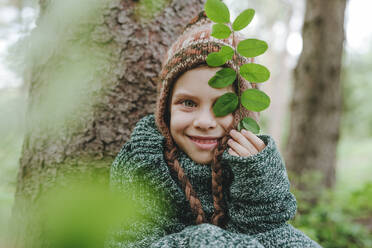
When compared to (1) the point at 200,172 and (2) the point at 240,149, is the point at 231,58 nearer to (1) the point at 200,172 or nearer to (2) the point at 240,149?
(2) the point at 240,149

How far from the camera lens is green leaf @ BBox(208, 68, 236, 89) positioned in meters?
1.28

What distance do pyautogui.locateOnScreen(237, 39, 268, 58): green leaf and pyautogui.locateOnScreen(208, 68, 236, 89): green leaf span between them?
4.3 inches

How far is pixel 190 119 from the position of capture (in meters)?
1.38

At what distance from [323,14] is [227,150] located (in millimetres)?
4088

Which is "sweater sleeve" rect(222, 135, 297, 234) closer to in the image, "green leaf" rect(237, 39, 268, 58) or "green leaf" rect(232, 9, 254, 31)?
"green leaf" rect(237, 39, 268, 58)

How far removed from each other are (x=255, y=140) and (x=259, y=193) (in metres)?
0.24

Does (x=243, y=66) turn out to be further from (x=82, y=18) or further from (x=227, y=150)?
(x=82, y=18)

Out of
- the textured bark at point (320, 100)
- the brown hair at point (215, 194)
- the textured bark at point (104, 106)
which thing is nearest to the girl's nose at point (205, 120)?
the brown hair at point (215, 194)

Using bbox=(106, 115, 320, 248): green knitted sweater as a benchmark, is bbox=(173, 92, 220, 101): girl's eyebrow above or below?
above

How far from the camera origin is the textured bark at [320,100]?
14.2 ft

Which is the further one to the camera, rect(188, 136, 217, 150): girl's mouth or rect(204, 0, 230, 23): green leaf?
rect(188, 136, 217, 150): girl's mouth

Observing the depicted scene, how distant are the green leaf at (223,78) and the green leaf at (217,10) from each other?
9.0 inches

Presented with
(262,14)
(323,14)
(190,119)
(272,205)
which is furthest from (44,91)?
(262,14)

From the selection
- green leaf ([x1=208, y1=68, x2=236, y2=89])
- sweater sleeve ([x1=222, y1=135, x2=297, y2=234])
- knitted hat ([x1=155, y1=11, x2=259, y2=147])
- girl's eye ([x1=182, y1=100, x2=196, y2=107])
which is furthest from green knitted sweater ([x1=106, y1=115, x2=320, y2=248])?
green leaf ([x1=208, y1=68, x2=236, y2=89])
